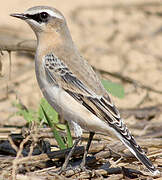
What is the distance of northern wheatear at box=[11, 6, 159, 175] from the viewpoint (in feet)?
25.1

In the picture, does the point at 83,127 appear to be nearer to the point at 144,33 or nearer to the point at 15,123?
the point at 15,123

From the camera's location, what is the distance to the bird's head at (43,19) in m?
8.25

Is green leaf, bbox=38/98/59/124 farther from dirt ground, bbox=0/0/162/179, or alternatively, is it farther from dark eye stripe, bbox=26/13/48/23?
dirt ground, bbox=0/0/162/179

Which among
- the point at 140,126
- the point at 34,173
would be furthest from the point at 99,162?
the point at 140,126

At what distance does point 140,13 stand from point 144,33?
35.8 inches

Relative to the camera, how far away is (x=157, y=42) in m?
13.7

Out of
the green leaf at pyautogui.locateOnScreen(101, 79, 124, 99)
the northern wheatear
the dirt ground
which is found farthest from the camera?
the dirt ground

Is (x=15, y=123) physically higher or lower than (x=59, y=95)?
lower

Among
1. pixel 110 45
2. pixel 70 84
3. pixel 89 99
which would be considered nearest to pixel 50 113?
pixel 70 84

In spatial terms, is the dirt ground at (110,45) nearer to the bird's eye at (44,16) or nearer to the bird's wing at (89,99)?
the bird's wing at (89,99)

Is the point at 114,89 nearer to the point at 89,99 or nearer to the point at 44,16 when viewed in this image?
the point at 89,99

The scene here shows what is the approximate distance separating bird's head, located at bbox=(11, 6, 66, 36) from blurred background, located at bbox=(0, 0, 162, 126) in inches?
111

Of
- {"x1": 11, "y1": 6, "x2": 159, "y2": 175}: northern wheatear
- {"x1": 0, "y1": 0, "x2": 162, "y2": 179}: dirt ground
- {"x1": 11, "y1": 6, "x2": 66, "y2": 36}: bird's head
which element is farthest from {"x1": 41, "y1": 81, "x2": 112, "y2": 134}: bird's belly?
{"x1": 0, "y1": 0, "x2": 162, "y2": 179}: dirt ground

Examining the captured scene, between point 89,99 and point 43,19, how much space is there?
1.35 metres
